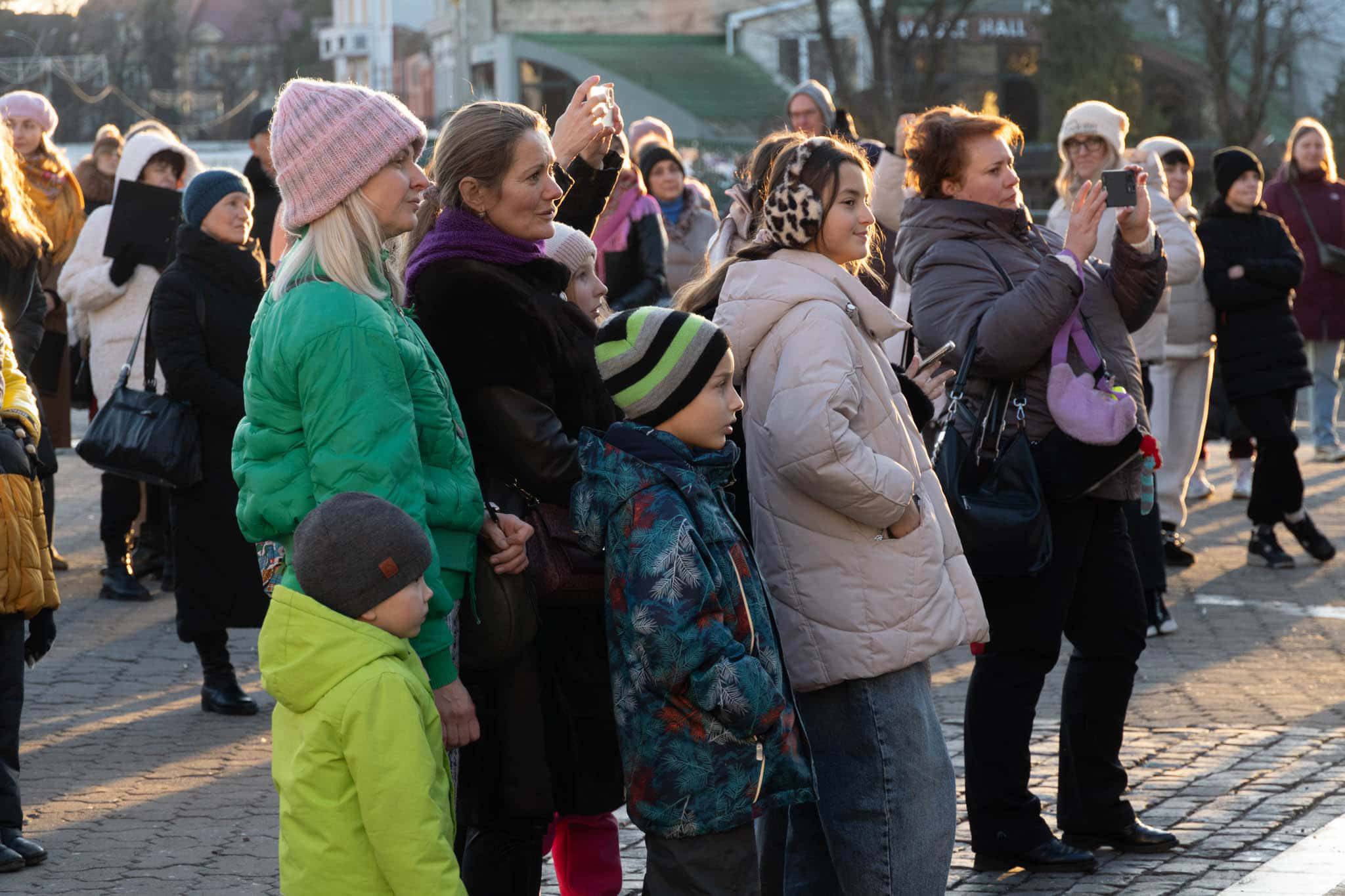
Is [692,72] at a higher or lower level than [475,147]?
higher

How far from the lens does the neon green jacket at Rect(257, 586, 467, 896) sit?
3330mm

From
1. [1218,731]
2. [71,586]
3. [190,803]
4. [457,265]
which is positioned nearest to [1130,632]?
[1218,731]

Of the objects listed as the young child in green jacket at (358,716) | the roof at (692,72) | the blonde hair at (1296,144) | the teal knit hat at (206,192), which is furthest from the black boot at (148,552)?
the roof at (692,72)

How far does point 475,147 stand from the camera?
157 inches

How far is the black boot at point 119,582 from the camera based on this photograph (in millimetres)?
9328

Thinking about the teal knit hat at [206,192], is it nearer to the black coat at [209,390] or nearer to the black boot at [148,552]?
the black coat at [209,390]

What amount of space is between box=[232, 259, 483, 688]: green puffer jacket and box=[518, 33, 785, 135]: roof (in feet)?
129

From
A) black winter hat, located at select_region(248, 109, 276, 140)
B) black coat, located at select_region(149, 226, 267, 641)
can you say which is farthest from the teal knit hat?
black winter hat, located at select_region(248, 109, 276, 140)

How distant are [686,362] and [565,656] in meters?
0.77

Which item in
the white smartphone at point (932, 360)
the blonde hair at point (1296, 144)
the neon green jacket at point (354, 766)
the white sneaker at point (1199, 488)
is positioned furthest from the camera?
the blonde hair at point (1296, 144)

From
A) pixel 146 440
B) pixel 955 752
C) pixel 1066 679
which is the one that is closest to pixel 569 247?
pixel 1066 679

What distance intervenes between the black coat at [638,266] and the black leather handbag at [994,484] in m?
5.14

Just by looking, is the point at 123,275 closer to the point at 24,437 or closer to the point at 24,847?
the point at 24,437

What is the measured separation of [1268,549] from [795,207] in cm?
661
